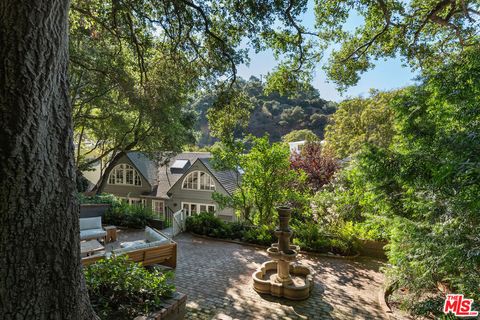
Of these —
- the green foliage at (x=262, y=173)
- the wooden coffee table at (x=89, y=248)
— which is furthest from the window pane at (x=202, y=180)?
the wooden coffee table at (x=89, y=248)

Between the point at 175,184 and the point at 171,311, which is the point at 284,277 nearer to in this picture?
the point at 171,311

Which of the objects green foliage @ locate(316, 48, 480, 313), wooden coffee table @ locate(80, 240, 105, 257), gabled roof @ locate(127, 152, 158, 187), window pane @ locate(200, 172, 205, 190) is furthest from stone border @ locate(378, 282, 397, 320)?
gabled roof @ locate(127, 152, 158, 187)

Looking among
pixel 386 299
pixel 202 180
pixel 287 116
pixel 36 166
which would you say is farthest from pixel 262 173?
pixel 287 116

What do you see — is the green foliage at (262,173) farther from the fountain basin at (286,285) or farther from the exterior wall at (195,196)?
the exterior wall at (195,196)

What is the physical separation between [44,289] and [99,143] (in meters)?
17.6

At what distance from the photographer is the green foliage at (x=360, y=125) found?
1625 centimetres

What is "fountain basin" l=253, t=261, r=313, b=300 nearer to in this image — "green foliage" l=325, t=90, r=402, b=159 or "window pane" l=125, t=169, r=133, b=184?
"green foliage" l=325, t=90, r=402, b=159

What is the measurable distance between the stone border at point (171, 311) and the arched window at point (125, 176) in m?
19.5

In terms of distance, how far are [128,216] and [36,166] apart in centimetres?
1073

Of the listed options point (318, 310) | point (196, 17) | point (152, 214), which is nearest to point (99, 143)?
point (152, 214)

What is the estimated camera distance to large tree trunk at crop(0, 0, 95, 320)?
72.9 inches

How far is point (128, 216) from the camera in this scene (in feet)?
38.9

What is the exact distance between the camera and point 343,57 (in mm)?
8141

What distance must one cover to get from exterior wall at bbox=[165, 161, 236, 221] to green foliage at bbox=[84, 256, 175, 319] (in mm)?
14452
